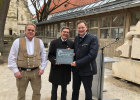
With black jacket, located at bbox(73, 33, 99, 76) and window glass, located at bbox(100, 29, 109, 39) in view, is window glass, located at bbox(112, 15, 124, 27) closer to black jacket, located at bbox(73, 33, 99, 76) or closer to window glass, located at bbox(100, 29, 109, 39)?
window glass, located at bbox(100, 29, 109, 39)

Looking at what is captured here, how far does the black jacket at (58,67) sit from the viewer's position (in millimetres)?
3061

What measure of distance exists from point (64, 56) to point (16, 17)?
40.0m

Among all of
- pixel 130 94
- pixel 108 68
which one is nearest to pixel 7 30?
pixel 108 68

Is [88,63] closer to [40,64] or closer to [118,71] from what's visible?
[40,64]

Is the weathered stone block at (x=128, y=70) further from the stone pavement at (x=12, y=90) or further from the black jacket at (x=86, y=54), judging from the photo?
the black jacket at (x=86, y=54)

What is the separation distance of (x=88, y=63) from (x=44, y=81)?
126 inches

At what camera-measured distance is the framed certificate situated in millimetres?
2918

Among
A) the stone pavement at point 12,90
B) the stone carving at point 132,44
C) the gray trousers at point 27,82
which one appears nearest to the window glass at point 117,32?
the stone carving at point 132,44

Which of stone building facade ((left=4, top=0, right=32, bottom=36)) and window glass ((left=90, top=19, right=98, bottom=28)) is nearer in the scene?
window glass ((left=90, top=19, right=98, bottom=28))

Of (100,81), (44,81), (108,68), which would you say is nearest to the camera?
(100,81)

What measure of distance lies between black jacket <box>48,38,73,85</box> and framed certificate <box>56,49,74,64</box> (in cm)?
14

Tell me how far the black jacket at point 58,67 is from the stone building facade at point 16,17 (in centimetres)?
3618

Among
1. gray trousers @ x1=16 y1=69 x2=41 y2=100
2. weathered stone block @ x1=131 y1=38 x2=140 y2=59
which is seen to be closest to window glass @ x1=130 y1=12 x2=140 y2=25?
weathered stone block @ x1=131 y1=38 x2=140 y2=59

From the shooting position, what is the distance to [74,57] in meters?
3.07
